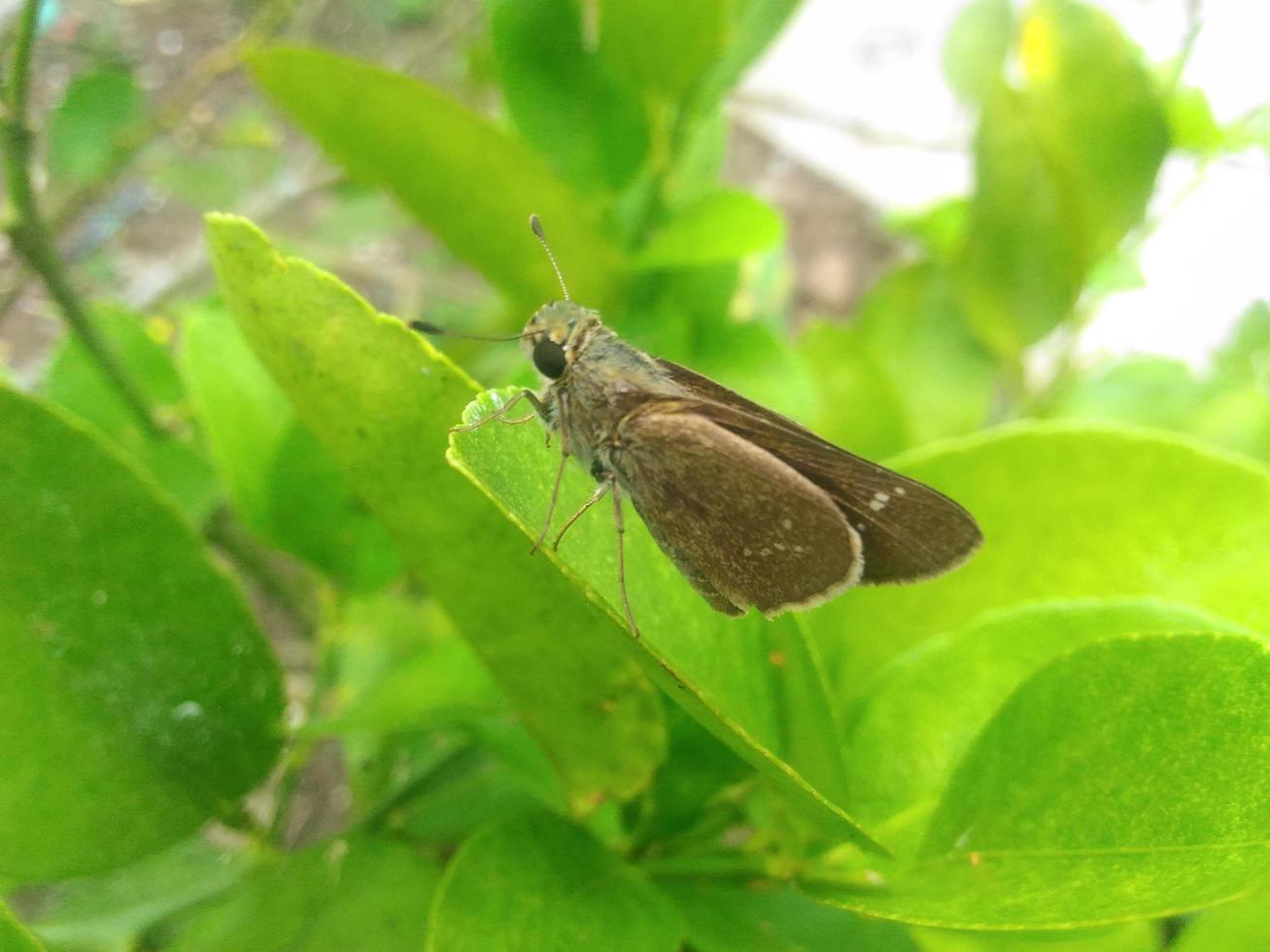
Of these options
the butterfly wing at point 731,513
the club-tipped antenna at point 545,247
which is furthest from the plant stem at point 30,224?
the butterfly wing at point 731,513

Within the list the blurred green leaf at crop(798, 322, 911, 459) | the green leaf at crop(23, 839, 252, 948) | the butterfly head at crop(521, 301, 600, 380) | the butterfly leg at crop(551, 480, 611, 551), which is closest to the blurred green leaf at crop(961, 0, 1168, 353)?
the blurred green leaf at crop(798, 322, 911, 459)

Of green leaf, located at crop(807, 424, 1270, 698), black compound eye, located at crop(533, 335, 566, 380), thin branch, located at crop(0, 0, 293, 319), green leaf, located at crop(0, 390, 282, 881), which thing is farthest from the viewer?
thin branch, located at crop(0, 0, 293, 319)

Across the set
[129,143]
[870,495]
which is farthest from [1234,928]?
[129,143]

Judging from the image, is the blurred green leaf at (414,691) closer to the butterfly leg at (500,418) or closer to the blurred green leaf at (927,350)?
the butterfly leg at (500,418)

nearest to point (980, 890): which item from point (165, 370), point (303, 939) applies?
point (303, 939)

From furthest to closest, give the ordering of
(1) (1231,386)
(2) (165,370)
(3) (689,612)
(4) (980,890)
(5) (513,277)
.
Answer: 1. (1) (1231,386)
2. (2) (165,370)
3. (5) (513,277)
4. (3) (689,612)
5. (4) (980,890)

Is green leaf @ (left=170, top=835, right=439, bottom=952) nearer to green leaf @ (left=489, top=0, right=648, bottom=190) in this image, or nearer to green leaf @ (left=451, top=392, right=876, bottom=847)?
green leaf @ (left=451, top=392, right=876, bottom=847)

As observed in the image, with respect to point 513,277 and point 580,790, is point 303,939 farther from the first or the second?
point 513,277
